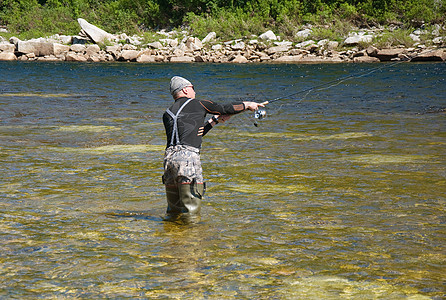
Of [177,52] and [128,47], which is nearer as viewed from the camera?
[177,52]

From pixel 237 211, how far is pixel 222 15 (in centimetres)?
5072

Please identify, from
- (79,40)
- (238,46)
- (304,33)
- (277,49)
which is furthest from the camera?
(79,40)

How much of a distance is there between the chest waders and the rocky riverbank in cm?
3532

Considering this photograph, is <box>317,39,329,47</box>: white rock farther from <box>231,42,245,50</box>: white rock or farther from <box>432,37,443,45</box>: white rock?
<box>432,37,443,45</box>: white rock

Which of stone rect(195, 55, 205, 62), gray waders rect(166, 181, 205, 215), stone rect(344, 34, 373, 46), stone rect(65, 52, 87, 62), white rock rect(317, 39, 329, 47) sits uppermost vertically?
stone rect(344, 34, 373, 46)

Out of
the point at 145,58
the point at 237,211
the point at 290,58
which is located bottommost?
the point at 145,58

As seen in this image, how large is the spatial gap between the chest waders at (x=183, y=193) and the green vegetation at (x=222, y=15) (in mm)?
42335

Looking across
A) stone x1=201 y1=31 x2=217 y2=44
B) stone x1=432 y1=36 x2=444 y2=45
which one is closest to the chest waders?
stone x1=432 y1=36 x2=444 y2=45

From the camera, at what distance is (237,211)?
7.02 m

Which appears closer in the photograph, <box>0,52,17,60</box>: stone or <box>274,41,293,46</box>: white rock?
<box>274,41,293,46</box>: white rock

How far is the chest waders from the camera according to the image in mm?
6258

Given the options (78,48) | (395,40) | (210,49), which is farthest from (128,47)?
(395,40)

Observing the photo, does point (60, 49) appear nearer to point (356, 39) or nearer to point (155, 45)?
point (155, 45)

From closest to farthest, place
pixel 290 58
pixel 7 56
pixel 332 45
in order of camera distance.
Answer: pixel 290 58
pixel 332 45
pixel 7 56
